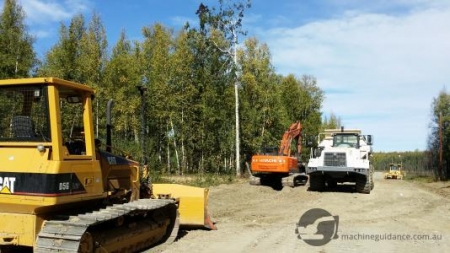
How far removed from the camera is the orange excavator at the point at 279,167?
21234 mm

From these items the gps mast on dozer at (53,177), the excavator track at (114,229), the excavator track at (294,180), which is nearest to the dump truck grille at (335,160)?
the excavator track at (294,180)

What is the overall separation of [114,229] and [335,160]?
1380 cm

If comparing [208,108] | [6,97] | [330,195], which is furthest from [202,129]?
[6,97]

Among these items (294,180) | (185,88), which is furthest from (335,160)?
(185,88)

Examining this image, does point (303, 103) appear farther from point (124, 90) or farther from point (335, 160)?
point (335, 160)

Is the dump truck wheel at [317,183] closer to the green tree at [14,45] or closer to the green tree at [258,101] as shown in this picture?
the green tree at [258,101]

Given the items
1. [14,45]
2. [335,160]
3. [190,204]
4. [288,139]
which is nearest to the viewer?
[190,204]

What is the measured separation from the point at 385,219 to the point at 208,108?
1027 inches

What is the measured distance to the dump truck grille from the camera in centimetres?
1942

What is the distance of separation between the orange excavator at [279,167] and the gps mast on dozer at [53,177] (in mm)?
13989

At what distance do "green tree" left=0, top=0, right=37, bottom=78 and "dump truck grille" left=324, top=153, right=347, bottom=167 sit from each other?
73.1ft

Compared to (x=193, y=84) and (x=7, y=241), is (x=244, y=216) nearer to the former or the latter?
(x=7, y=241)

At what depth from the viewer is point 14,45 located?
31.8 m

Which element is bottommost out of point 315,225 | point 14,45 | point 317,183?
point 315,225
